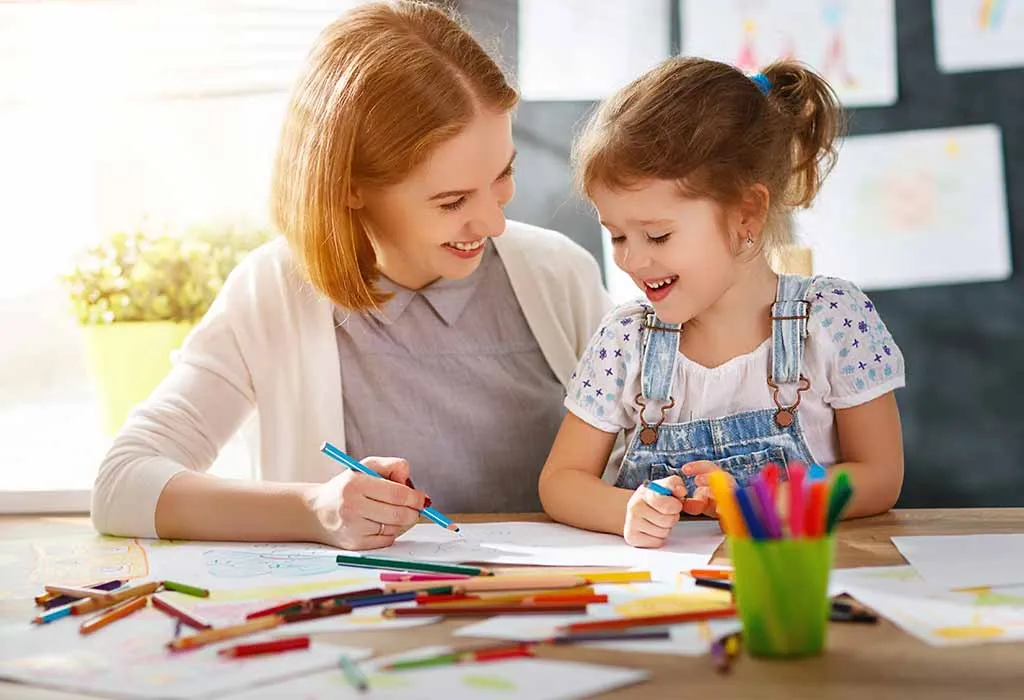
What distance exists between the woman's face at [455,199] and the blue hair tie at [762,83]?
32 cm

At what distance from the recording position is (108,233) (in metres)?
2.44

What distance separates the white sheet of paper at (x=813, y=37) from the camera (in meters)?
2.54

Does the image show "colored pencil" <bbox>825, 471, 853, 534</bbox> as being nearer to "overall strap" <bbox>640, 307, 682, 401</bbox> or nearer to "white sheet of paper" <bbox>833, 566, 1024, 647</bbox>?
"white sheet of paper" <bbox>833, 566, 1024, 647</bbox>

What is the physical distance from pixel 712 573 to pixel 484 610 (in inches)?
8.4

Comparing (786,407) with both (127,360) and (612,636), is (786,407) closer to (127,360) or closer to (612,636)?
(612,636)

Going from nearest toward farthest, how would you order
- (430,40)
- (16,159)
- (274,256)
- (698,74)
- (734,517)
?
(734,517), (698,74), (430,40), (274,256), (16,159)

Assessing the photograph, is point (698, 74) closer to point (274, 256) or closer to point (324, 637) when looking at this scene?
point (274, 256)

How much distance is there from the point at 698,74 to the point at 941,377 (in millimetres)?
1491

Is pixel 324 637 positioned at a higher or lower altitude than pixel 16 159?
lower

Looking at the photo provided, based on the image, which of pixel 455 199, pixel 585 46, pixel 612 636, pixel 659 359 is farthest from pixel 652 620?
pixel 585 46

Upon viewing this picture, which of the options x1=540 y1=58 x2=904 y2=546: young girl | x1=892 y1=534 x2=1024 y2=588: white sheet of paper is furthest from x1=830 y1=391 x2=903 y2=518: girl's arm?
x1=892 y1=534 x2=1024 y2=588: white sheet of paper

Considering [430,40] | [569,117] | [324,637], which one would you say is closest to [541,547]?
[324,637]

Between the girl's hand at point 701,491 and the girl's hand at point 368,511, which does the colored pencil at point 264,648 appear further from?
the girl's hand at point 701,491

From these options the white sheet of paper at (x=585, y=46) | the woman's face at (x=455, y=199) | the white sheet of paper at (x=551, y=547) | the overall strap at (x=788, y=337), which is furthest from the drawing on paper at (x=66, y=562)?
the white sheet of paper at (x=585, y=46)
